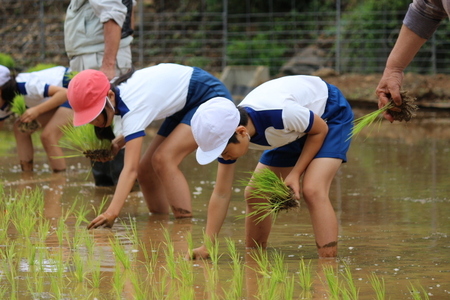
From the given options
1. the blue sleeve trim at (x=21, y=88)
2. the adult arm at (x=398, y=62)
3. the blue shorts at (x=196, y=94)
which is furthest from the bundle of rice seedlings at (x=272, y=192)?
the blue sleeve trim at (x=21, y=88)

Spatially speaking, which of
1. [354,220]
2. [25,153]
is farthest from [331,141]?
[25,153]

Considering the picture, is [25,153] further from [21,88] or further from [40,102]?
[21,88]

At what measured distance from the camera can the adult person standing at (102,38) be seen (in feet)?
17.7

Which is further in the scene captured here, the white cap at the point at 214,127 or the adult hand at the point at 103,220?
the adult hand at the point at 103,220

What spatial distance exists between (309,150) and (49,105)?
10.5 feet

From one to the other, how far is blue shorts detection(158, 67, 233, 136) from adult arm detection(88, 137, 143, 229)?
577 mm

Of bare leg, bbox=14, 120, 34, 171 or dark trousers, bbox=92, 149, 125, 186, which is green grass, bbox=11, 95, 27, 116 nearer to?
bare leg, bbox=14, 120, 34, 171

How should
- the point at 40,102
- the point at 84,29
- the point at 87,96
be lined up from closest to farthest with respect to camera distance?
1. the point at 87,96
2. the point at 84,29
3. the point at 40,102

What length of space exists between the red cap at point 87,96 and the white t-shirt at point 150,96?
7.7 inches

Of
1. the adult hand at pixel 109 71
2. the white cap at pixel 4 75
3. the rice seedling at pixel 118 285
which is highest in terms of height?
the adult hand at pixel 109 71

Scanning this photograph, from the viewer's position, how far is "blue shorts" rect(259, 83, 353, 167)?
371 cm

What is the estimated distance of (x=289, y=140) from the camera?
142 inches

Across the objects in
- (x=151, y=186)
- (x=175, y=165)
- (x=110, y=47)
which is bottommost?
(x=151, y=186)

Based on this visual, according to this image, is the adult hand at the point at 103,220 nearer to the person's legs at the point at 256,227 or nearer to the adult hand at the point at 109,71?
the person's legs at the point at 256,227
